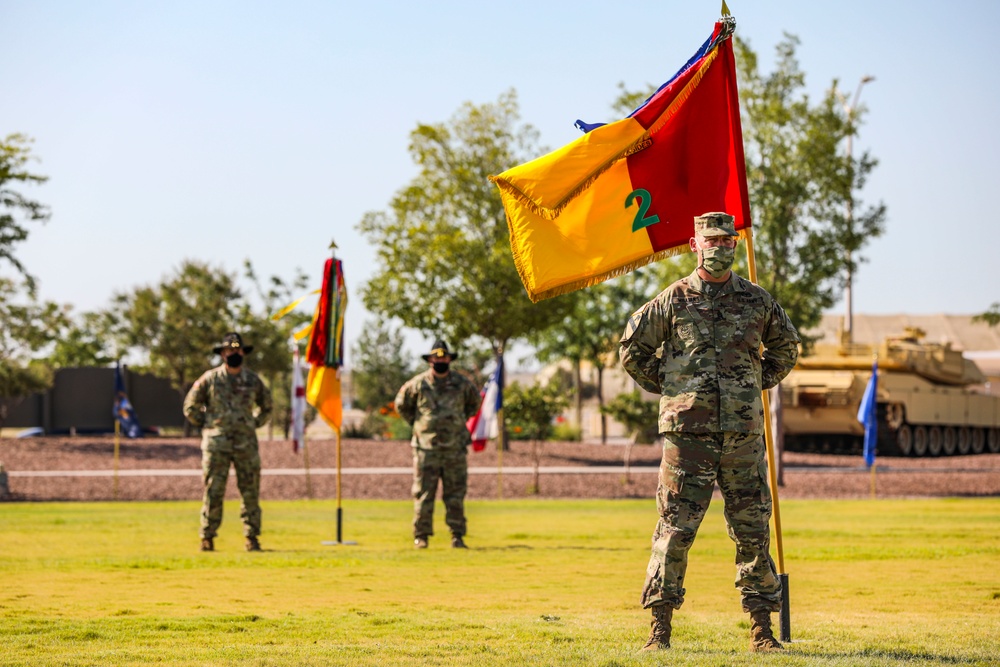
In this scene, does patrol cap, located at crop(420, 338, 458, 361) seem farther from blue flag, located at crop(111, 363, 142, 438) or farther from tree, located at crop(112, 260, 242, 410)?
tree, located at crop(112, 260, 242, 410)

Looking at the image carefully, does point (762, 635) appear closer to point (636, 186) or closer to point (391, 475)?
point (636, 186)

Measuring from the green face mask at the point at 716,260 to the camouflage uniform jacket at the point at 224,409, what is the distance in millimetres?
7974

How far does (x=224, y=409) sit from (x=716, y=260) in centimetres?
820

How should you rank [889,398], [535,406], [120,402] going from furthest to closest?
[889,398] < [535,406] < [120,402]

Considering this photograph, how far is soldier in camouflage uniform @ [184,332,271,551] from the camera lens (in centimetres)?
1429

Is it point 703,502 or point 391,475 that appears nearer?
point 703,502

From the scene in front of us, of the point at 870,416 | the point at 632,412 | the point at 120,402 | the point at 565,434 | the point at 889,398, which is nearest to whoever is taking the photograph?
the point at 120,402

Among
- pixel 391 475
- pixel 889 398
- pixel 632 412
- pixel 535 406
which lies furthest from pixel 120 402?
pixel 889 398

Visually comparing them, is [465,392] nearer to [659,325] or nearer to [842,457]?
[659,325]

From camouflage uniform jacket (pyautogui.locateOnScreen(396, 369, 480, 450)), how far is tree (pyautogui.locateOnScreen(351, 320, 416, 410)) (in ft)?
108

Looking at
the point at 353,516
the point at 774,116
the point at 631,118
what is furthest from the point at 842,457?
the point at 631,118

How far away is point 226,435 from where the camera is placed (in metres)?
14.3

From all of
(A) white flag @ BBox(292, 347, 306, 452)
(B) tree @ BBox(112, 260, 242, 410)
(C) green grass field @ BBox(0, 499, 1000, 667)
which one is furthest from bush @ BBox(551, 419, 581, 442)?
(C) green grass field @ BBox(0, 499, 1000, 667)

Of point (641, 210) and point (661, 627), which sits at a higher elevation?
point (641, 210)
